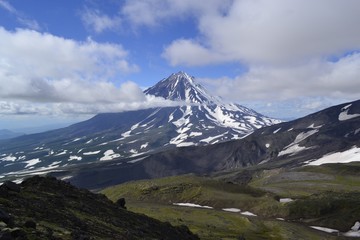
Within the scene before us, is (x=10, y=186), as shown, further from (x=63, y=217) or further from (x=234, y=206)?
(x=234, y=206)

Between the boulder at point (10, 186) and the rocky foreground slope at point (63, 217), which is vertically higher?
the boulder at point (10, 186)

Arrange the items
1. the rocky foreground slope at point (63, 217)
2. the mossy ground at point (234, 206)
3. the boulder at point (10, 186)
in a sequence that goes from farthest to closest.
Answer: the mossy ground at point (234, 206) < the boulder at point (10, 186) < the rocky foreground slope at point (63, 217)

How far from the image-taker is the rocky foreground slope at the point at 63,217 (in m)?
31.9

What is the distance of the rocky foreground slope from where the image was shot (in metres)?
31.9

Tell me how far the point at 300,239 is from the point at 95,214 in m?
64.5

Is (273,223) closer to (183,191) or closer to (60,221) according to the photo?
(183,191)

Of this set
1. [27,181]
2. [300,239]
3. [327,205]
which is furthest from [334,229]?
[27,181]

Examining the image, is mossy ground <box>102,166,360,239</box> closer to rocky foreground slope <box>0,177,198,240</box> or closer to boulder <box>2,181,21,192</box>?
rocky foreground slope <box>0,177,198,240</box>

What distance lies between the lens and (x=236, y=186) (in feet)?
589

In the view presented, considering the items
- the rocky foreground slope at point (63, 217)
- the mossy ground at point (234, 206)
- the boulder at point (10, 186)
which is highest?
the boulder at point (10, 186)

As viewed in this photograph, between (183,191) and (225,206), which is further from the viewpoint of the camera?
(183,191)

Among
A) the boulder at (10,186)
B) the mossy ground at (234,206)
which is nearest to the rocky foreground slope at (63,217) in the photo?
the boulder at (10,186)

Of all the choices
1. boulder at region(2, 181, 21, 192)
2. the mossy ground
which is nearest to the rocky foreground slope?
boulder at region(2, 181, 21, 192)

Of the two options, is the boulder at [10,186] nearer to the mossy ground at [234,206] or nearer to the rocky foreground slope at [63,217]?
the rocky foreground slope at [63,217]
